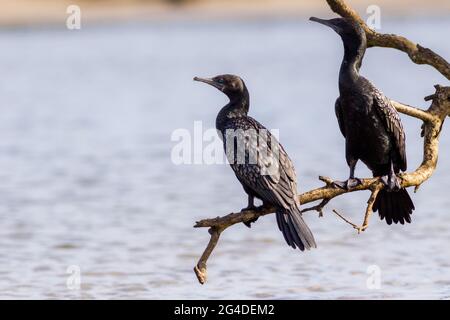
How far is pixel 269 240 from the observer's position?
11.4 metres

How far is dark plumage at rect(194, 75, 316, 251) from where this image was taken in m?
7.24

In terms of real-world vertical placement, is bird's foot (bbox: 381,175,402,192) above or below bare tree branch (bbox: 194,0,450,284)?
below

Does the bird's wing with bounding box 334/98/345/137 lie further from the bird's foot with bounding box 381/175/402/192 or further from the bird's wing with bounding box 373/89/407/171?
the bird's foot with bounding box 381/175/402/192

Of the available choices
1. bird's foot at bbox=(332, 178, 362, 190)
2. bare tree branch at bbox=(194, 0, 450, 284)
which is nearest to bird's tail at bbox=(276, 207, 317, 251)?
bare tree branch at bbox=(194, 0, 450, 284)

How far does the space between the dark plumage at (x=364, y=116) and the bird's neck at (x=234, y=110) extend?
0.66 metres

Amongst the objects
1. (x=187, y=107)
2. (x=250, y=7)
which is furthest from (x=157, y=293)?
(x=250, y=7)

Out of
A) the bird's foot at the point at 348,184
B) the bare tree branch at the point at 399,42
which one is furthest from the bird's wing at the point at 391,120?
the bird's foot at the point at 348,184

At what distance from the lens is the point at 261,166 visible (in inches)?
293

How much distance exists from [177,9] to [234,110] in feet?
145

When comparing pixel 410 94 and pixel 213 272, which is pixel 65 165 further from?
pixel 410 94

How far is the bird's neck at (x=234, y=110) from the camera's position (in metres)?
7.97

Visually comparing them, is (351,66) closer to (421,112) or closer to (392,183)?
(421,112)

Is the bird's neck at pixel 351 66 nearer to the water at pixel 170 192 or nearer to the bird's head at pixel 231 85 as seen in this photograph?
the bird's head at pixel 231 85

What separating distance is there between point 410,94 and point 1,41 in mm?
21329
